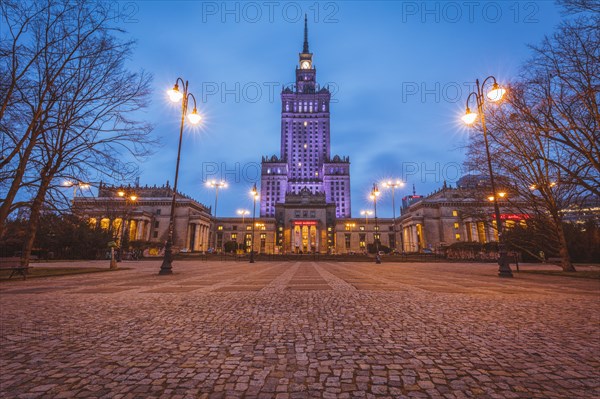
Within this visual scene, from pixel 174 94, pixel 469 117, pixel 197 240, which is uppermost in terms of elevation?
pixel 174 94

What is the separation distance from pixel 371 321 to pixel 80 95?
1503 cm

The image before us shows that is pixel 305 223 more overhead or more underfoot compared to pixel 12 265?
more overhead

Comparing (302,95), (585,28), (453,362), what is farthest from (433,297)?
(302,95)

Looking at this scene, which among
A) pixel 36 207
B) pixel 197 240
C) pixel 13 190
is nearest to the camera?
pixel 13 190

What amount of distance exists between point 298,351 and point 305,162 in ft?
396

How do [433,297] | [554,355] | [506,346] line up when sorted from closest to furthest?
[554,355]
[506,346]
[433,297]

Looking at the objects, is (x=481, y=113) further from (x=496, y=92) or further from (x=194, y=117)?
(x=194, y=117)

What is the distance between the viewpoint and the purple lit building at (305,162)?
4562 inches

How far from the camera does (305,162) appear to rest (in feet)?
400

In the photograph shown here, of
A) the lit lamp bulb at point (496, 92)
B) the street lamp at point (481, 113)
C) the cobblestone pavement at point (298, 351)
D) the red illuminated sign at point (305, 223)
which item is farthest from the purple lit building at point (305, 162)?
the cobblestone pavement at point (298, 351)

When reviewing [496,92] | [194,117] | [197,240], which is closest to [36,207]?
[194,117]

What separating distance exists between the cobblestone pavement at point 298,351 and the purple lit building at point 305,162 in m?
104

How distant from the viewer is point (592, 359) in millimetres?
2660

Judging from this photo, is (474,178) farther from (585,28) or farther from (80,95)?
(80,95)
